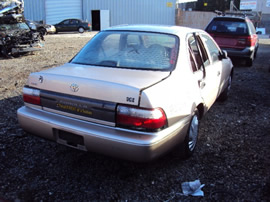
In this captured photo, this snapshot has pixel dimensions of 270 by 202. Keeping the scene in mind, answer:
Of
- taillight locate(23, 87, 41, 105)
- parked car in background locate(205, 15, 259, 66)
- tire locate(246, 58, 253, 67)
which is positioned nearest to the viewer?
taillight locate(23, 87, 41, 105)

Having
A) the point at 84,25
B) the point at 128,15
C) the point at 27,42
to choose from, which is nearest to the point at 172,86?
the point at 27,42

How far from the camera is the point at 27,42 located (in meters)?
12.1

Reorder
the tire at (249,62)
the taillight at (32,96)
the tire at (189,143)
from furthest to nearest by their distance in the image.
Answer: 1. the tire at (249,62)
2. the tire at (189,143)
3. the taillight at (32,96)

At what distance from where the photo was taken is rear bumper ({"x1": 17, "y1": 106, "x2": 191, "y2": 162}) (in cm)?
263

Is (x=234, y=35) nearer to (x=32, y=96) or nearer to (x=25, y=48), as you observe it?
(x=32, y=96)

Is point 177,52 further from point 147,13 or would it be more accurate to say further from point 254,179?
point 147,13

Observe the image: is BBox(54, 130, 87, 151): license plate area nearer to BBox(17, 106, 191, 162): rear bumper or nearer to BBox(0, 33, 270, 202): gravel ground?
BBox(17, 106, 191, 162): rear bumper

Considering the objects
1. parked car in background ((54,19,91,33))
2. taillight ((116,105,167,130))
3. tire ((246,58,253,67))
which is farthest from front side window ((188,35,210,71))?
parked car in background ((54,19,91,33))

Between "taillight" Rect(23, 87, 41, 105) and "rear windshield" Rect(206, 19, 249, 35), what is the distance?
791 cm

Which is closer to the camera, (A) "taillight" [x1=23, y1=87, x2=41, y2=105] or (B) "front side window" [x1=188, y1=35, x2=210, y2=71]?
(A) "taillight" [x1=23, y1=87, x2=41, y2=105]

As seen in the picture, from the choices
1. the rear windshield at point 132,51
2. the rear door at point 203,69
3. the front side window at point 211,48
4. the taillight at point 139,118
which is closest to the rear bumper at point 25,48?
the rear windshield at point 132,51

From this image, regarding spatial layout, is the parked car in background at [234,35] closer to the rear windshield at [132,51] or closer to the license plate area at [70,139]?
the rear windshield at [132,51]

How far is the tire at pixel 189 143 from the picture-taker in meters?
3.36

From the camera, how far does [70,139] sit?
2926 millimetres
